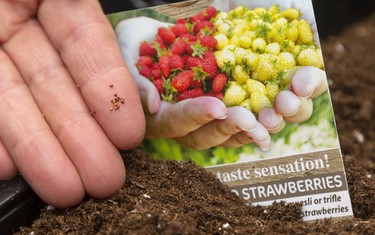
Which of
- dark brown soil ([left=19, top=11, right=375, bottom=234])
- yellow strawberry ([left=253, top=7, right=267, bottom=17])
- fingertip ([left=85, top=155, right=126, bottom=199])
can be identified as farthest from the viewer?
yellow strawberry ([left=253, top=7, right=267, bottom=17])

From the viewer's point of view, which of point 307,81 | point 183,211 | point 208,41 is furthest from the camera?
point 208,41

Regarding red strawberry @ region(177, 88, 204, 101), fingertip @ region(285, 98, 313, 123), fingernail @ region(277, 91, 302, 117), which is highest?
red strawberry @ region(177, 88, 204, 101)

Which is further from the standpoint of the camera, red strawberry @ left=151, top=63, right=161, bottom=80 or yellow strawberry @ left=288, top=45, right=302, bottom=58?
red strawberry @ left=151, top=63, right=161, bottom=80

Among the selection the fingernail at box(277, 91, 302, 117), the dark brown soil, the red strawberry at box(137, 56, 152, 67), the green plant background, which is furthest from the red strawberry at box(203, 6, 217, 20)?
the dark brown soil

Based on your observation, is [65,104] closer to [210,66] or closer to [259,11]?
[210,66]

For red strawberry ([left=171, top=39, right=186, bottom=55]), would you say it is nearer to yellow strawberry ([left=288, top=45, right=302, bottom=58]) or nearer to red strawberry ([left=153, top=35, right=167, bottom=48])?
red strawberry ([left=153, top=35, right=167, bottom=48])

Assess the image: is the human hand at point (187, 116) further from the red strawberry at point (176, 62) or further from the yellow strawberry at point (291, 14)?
the yellow strawberry at point (291, 14)

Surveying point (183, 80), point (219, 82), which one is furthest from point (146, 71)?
point (219, 82)
